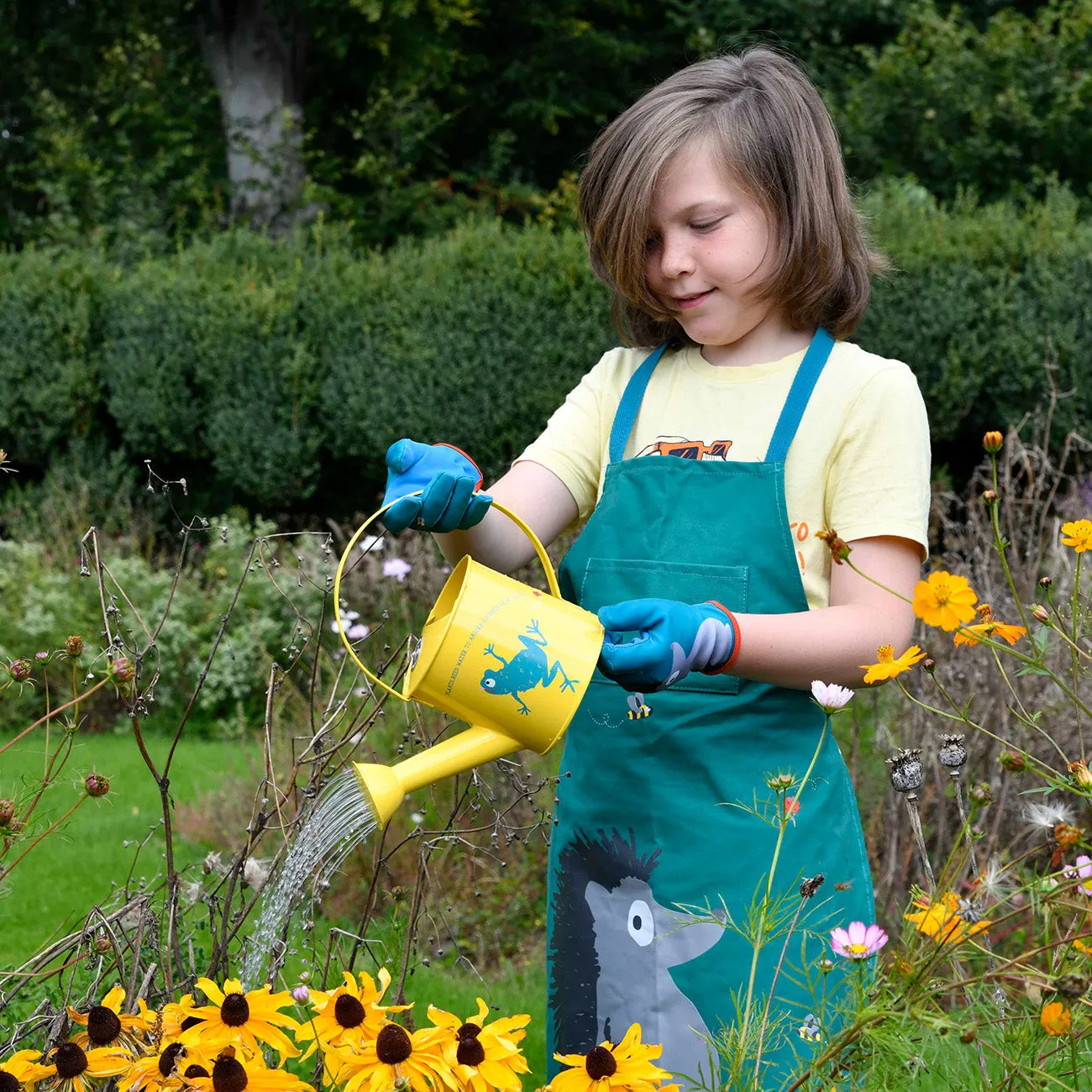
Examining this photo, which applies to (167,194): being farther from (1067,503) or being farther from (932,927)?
(932,927)

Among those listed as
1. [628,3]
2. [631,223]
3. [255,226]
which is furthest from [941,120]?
[631,223]

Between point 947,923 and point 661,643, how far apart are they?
45 centimetres

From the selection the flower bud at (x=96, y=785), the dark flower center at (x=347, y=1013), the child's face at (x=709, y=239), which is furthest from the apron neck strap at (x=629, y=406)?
the dark flower center at (x=347, y=1013)

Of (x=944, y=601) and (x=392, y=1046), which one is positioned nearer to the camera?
(x=392, y=1046)

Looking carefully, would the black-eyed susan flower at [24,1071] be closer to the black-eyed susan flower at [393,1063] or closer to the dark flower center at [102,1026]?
the dark flower center at [102,1026]

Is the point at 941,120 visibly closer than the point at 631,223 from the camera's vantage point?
No

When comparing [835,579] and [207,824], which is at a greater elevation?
[835,579]

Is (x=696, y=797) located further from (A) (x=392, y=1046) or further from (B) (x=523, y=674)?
(A) (x=392, y=1046)

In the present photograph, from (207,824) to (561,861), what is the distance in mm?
2386

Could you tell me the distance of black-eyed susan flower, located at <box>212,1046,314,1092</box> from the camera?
3.38 feet

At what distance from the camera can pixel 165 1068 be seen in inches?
42.4

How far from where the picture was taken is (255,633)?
580cm

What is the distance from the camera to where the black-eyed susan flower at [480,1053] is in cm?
108

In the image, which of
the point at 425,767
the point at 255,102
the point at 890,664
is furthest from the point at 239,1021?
the point at 255,102
